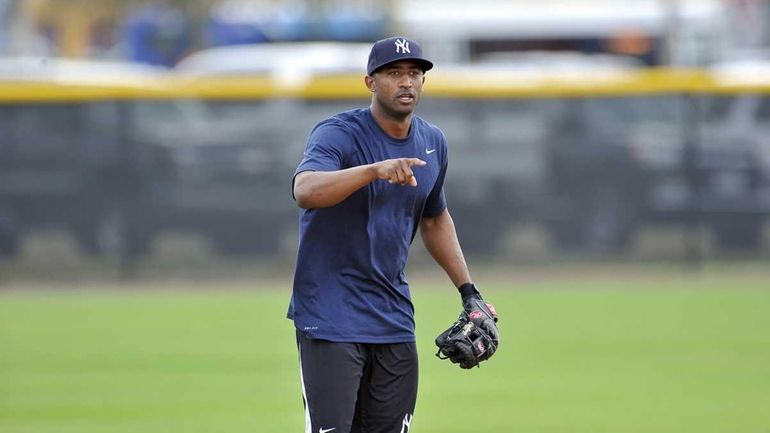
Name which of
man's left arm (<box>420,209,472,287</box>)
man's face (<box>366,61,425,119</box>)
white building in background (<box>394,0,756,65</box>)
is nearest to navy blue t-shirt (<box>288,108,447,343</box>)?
man's face (<box>366,61,425,119</box>)

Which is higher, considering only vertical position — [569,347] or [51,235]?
[51,235]

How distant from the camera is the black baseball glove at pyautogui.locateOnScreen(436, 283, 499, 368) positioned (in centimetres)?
627

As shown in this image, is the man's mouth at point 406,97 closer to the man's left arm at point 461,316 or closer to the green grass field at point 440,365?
the man's left arm at point 461,316

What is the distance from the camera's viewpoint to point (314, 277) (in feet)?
20.1

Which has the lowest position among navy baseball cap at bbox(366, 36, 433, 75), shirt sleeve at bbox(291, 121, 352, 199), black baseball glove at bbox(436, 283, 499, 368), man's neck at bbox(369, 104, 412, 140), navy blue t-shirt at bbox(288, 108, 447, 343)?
black baseball glove at bbox(436, 283, 499, 368)

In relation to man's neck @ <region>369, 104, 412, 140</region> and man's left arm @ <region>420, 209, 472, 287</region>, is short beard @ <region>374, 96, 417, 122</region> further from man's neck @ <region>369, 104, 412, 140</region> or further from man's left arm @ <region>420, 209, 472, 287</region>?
man's left arm @ <region>420, 209, 472, 287</region>

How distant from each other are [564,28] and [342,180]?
2537 centimetres

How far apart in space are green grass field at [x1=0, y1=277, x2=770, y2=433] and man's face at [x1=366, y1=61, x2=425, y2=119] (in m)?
3.60

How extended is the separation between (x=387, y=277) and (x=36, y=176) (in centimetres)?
1312

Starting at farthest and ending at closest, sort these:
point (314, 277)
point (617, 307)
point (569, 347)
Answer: point (617, 307) < point (569, 347) < point (314, 277)

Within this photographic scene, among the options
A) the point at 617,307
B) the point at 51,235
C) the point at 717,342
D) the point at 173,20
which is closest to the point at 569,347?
the point at 717,342

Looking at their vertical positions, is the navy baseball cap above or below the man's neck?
above

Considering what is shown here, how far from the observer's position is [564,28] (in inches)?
1198

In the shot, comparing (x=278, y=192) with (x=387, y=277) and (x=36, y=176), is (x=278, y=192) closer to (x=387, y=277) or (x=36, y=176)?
(x=36, y=176)
